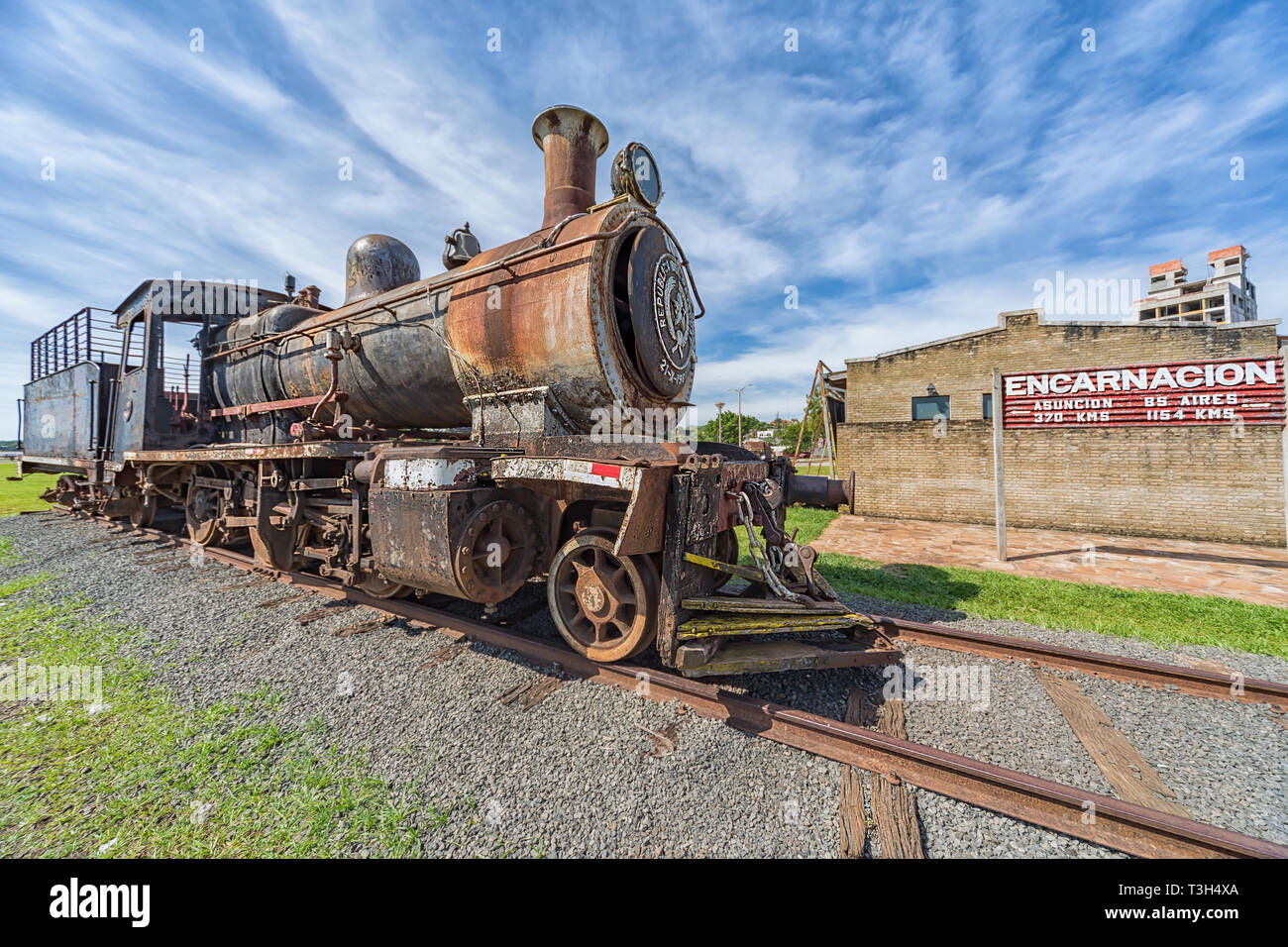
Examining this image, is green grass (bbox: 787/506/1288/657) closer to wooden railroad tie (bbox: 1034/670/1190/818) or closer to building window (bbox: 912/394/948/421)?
wooden railroad tie (bbox: 1034/670/1190/818)

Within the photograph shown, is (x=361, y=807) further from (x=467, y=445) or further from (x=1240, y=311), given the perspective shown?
(x=1240, y=311)

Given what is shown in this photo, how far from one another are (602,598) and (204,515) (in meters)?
7.35

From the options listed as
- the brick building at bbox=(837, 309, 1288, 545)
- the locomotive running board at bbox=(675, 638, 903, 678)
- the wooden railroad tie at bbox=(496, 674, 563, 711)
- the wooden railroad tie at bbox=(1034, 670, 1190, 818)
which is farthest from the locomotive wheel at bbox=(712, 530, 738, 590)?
the brick building at bbox=(837, 309, 1288, 545)

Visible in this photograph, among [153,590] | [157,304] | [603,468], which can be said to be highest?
[157,304]

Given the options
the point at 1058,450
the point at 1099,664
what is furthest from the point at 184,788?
the point at 1058,450

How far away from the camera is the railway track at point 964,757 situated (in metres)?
2.20

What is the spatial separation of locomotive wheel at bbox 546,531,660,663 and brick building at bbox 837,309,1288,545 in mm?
11402

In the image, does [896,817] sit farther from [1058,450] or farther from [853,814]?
[1058,450]

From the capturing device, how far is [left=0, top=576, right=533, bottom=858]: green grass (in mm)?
2203

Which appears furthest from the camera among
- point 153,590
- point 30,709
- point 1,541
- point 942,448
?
point 942,448

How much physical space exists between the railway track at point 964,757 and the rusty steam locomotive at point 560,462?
293 mm
